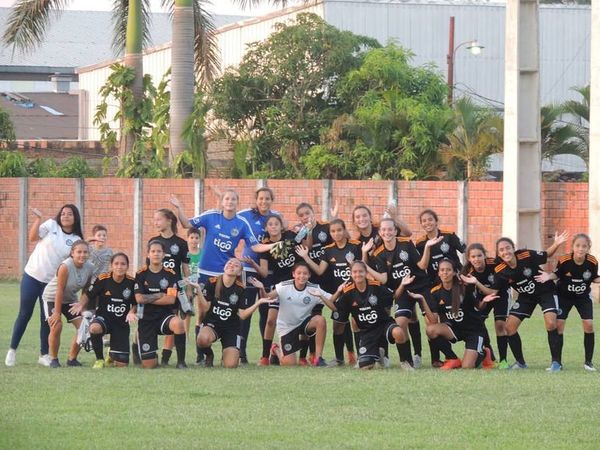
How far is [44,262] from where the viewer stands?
48.8 feet

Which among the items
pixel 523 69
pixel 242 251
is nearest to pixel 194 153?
pixel 523 69

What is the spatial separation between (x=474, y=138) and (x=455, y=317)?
1441cm

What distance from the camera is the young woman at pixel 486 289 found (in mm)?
15023

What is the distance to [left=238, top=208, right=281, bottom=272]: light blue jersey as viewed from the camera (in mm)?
15703

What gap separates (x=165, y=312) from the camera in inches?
585

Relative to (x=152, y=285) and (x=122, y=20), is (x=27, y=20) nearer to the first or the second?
(x=122, y=20)

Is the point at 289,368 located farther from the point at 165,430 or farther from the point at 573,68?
the point at 573,68

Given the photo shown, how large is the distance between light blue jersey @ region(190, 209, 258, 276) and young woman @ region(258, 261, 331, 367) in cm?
76

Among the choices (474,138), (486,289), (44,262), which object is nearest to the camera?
(44,262)

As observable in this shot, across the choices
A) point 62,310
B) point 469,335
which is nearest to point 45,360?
point 62,310

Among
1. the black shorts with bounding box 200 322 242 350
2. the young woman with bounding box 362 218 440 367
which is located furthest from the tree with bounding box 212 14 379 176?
the black shorts with bounding box 200 322 242 350

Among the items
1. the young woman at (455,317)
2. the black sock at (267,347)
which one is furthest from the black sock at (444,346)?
the black sock at (267,347)

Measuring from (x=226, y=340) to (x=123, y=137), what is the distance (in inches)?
819

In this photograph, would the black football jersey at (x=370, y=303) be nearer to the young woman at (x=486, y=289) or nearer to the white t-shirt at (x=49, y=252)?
the young woman at (x=486, y=289)
